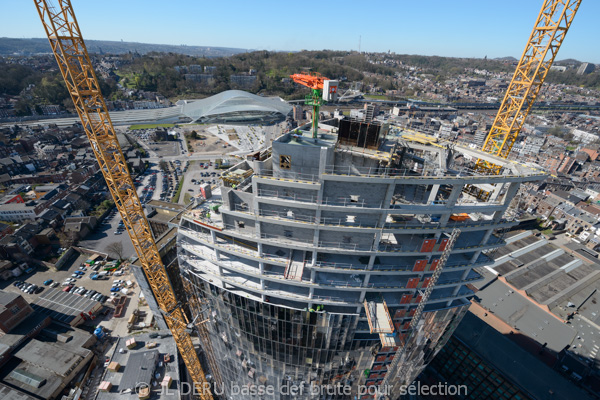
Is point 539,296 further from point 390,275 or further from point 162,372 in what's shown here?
point 162,372

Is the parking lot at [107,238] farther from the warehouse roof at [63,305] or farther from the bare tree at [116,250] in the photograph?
the warehouse roof at [63,305]

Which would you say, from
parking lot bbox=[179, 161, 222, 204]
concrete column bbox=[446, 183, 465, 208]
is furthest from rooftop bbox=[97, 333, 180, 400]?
parking lot bbox=[179, 161, 222, 204]

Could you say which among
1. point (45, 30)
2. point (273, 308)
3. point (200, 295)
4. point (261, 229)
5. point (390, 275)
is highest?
point (45, 30)

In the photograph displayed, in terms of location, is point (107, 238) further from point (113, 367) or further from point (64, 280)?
point (113, 367)

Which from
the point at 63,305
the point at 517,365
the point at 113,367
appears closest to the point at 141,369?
the point at 113,367

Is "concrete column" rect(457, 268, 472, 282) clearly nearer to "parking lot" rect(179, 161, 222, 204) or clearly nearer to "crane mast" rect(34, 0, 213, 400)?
"crane mast" rect(34, 0, 213, 400)

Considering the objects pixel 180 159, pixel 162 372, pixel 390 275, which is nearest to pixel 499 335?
pixel 390 275
